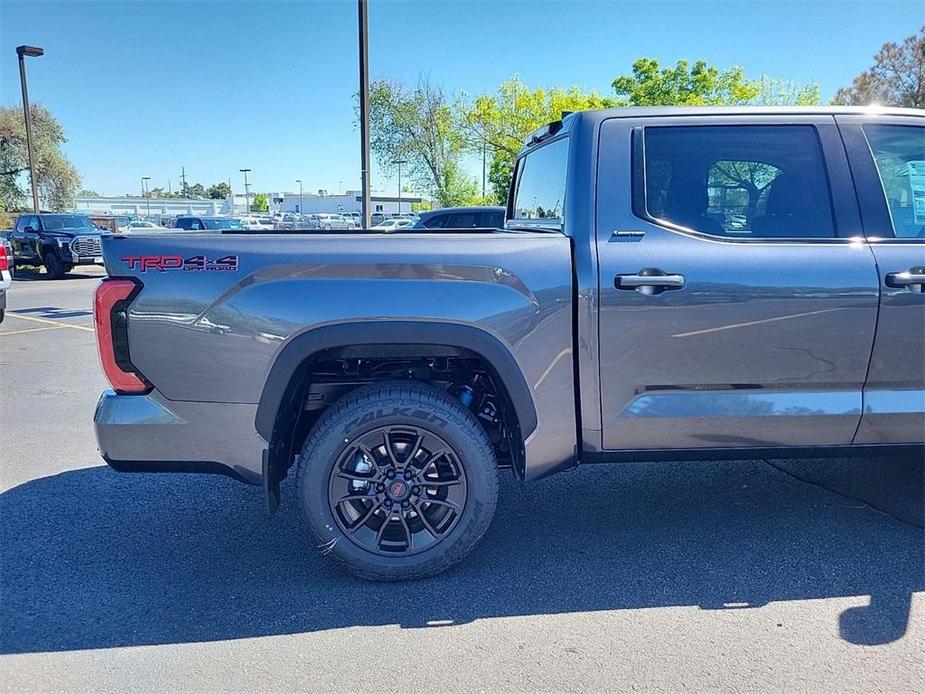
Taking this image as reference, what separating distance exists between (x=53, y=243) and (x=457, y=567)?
19.5m

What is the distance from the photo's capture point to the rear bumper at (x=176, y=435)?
9.38ft

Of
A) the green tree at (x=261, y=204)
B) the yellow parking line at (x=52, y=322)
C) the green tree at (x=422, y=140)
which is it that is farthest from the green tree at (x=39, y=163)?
the green tree at (x=261, y=204)

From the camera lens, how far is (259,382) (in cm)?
286

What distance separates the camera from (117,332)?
2830 mm

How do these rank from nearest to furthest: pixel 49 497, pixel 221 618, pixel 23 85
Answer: pixel 221 618 → pixel 49 497 → pixel 23 85

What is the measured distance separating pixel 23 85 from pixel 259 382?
77.1 feet

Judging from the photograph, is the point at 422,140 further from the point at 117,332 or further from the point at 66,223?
the point at 117,332

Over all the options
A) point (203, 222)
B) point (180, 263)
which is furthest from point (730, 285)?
point (203, 222)

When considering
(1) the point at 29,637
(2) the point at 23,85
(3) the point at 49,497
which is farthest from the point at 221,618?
(2) the point at 23,85

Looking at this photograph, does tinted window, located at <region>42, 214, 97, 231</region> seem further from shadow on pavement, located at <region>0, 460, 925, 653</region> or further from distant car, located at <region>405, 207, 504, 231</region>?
shadow on pavement, located at <region>0, 460, 925, 653</region>

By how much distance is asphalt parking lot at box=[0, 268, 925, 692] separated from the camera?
2.52 meters

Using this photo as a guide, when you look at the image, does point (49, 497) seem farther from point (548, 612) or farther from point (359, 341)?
point (548, 612)

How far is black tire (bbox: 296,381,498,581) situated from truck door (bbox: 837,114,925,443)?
182cm

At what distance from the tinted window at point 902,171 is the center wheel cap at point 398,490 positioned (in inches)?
99.7
